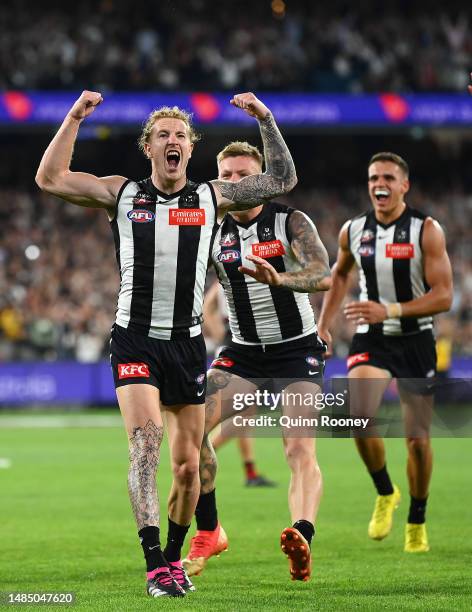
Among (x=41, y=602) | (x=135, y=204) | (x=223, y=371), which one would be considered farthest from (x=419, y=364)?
(x=41, y=602)

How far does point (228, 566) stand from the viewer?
285 inches

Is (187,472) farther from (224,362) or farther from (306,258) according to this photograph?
(306,258)

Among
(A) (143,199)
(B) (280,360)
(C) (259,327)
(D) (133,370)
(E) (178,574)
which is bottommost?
(E) (178,574)

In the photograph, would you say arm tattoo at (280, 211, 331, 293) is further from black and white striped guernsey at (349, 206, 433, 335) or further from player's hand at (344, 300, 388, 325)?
black and white striped guernsey at (349, 206, 433, 335)

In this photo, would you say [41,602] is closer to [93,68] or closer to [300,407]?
[300,407]

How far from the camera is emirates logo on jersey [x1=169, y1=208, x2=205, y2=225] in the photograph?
6285 mm

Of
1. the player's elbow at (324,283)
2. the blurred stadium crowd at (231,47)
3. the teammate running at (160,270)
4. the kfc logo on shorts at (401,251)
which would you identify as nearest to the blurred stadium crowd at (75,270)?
the blurred stadium crowd at (231,47)

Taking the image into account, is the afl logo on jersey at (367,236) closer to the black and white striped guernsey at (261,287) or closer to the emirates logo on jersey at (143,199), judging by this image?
the black and white striped guernsey at (261,287)

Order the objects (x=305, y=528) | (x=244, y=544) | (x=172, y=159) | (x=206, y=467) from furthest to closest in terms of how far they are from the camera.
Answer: (x=244, y=544) → (x=206, y=467) → (x=305, y=528) → (x=172, y=159)

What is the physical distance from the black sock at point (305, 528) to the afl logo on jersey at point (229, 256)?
5.89ft

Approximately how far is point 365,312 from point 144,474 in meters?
2.22

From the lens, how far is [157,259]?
245 inches

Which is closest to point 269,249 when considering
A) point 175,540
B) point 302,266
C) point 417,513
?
point 302,266

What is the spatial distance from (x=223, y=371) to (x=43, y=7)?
23.7m
